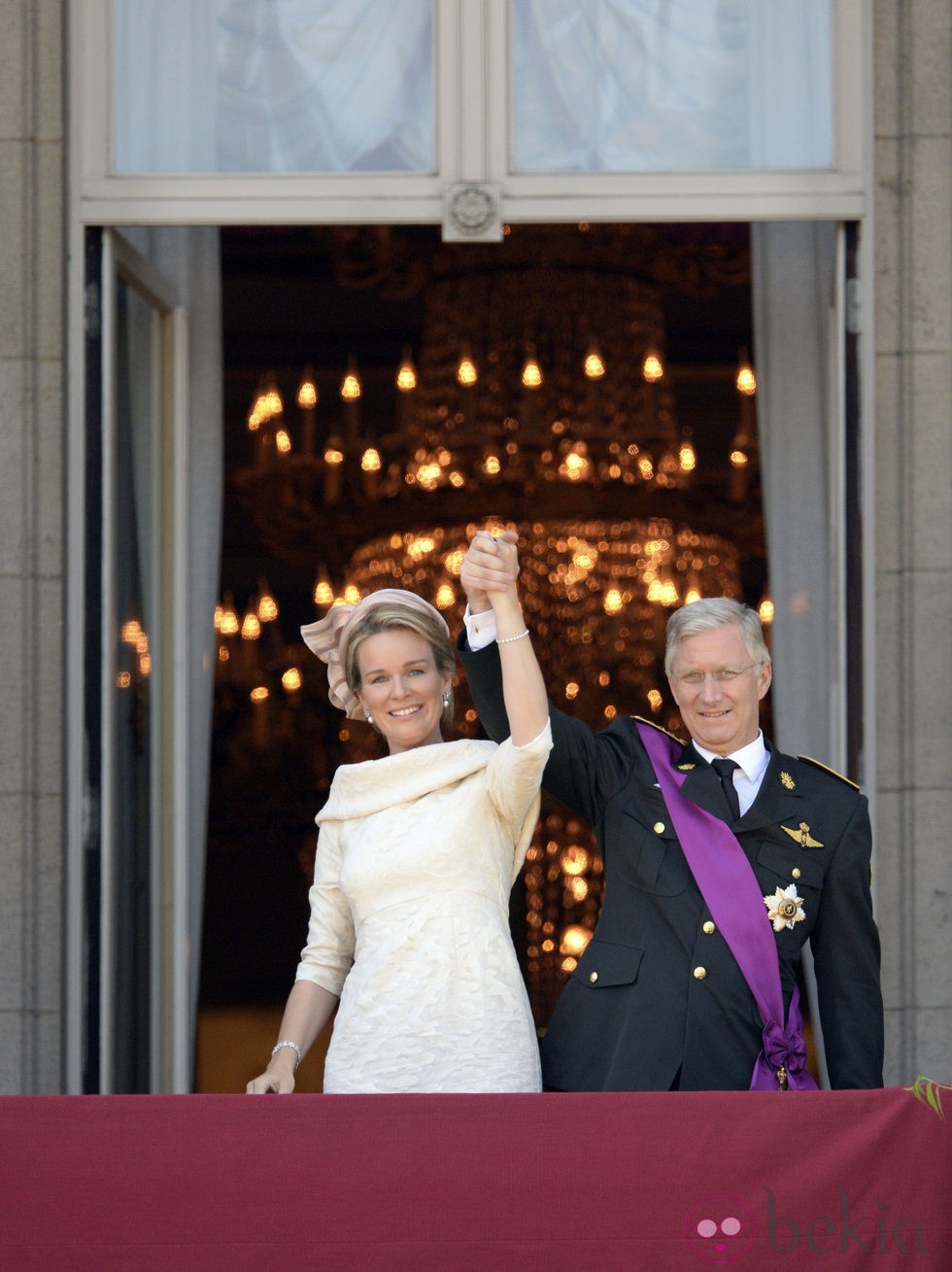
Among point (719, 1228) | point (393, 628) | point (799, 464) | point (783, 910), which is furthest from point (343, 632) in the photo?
point (799, 464)

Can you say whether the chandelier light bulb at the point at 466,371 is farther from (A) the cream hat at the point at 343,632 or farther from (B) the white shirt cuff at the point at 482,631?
(B) the white shirt cuff at the point at 482,631

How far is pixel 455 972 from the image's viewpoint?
9.75 feet

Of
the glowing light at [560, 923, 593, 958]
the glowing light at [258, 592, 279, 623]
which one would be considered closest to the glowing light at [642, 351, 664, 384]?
the glowing light at [560, 923, 593, 958]

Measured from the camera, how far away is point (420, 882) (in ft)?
9.91

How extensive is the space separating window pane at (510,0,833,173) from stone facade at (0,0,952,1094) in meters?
0.23

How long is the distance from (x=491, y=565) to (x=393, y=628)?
0.82 feet

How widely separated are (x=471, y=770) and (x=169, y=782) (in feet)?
6.67

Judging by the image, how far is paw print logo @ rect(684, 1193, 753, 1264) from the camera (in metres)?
2.62

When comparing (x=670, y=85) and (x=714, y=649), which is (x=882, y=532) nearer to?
(x=670, y=85)

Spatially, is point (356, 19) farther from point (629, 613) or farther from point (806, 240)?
point (629, 613)

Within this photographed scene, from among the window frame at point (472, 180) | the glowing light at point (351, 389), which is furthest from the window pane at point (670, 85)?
the glowing light at point (351, 389)

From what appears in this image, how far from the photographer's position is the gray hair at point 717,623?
3.10 m

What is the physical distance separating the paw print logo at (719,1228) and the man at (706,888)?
0.34 metres

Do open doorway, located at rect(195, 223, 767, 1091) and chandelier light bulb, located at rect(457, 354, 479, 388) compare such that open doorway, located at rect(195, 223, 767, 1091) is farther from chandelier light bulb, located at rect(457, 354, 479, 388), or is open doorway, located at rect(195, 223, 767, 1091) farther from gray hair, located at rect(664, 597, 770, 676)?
gray hair, located at rect(664, 597, 770, 676)
